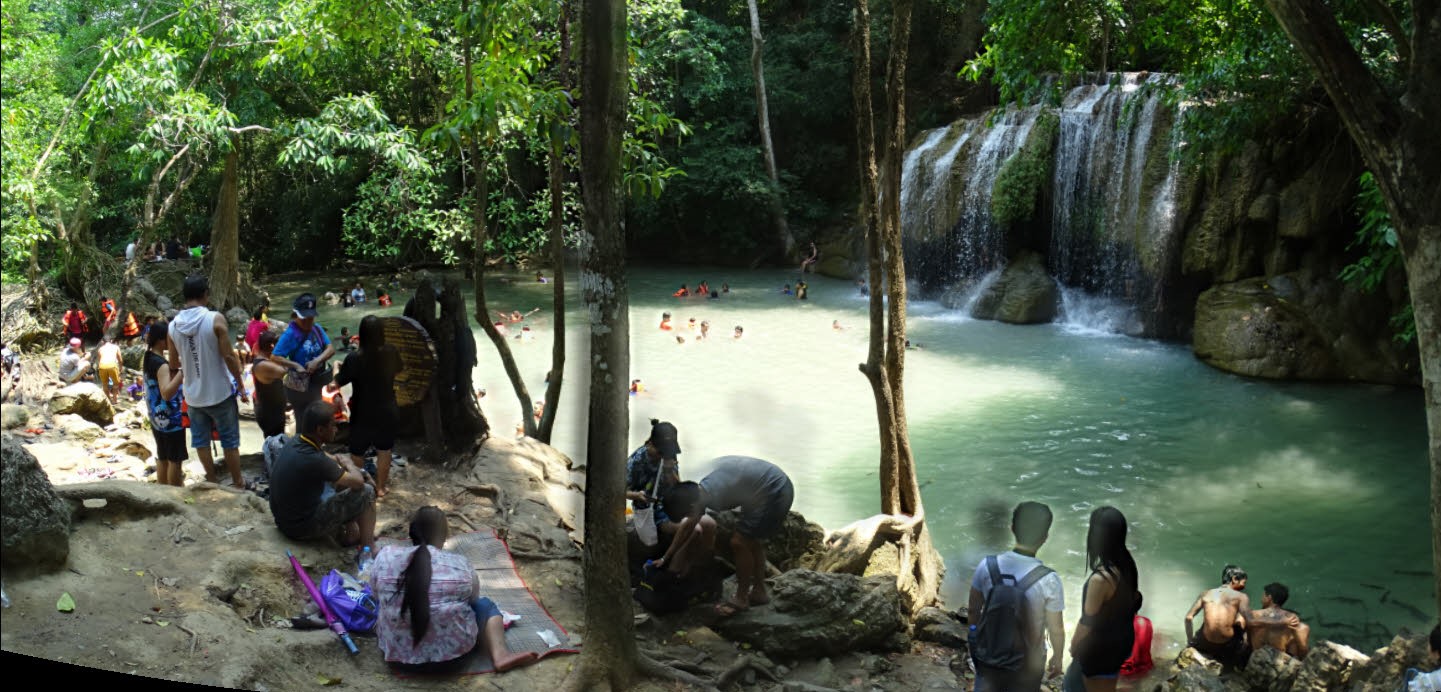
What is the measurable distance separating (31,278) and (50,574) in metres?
7.08

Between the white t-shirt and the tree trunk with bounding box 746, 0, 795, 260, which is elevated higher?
the tree trunk with bounding box 746, 0, 795, 260

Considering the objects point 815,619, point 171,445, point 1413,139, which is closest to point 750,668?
point 815,619

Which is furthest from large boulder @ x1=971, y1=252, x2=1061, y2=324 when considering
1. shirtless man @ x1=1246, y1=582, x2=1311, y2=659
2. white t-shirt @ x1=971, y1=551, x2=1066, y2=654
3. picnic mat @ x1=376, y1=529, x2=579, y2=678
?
white t-shirt @ x1=971, y1=551, x2=1066, y2=654

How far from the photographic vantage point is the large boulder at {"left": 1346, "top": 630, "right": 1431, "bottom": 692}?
574cm

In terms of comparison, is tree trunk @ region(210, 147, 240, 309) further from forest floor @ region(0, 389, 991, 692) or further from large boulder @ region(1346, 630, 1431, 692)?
large boulder @ region(1346, 630, 1431, 692)

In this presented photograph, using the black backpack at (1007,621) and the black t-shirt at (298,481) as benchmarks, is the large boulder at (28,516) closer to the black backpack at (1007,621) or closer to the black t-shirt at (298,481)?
the black t-shirt at (298,481)

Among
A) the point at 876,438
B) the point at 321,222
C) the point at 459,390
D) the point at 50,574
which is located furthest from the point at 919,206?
the point at 50,574

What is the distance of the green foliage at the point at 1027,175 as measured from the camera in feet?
67.0

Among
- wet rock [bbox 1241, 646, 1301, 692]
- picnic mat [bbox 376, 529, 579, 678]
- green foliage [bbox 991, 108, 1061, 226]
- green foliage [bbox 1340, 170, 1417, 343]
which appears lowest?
wet rock [bbox 1241, 646, 1301, 692]

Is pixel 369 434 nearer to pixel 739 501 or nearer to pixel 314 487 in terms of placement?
pixel 314 487

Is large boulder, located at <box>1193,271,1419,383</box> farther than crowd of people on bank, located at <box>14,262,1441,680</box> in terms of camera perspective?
Yes

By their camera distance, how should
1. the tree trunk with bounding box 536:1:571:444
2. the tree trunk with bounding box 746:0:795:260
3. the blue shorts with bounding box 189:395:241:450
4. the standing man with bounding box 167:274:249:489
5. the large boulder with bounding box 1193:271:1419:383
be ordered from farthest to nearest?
the tree trunk with bounding box 746:0:795:260, the large boulder with bounding box 1193:271:1419:383, the tree trunk with bounding box 536:1:571:444, the blue shorts with bounding box 189:395:241:450, the standing man with bounding box 167:274:249:489

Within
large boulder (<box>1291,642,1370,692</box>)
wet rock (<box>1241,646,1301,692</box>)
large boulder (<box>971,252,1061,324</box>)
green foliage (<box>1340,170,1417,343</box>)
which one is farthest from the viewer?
large boulder (<box>971,252,1061,324</box>)

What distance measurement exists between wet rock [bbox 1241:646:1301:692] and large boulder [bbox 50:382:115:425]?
35.2ft
